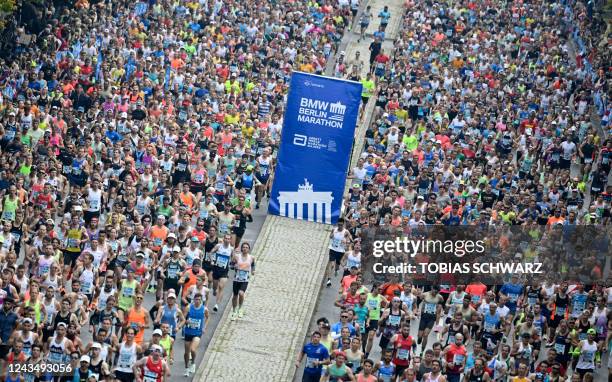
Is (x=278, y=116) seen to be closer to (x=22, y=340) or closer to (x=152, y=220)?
(x=152, y=220)

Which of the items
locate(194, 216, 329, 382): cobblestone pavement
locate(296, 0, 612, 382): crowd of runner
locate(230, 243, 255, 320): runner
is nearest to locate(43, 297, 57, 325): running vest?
locate(194, 216, 329, 382): cobblestone pavement

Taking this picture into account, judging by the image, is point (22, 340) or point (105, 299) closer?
point (22, 340)

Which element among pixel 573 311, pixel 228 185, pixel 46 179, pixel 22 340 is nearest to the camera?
pixel 22 340

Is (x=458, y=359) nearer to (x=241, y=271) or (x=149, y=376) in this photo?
(x=241, y=271)

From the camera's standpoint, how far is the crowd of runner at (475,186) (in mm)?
27812

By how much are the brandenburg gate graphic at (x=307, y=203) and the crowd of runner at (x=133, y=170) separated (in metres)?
0.84

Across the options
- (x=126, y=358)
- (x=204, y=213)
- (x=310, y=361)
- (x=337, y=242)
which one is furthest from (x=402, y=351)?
(x=204, y=213)

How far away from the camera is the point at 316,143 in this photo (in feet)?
116

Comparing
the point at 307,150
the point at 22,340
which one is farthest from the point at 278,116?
the point at 22,340

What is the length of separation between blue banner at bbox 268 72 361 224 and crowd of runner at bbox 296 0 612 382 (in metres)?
0.64

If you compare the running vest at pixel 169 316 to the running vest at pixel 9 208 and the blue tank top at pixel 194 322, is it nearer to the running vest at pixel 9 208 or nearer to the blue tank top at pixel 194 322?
the blue tank top at pixel 194 322

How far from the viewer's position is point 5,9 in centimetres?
4059

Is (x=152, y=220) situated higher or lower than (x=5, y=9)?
lower

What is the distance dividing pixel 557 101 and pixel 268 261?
14058 millimetres
